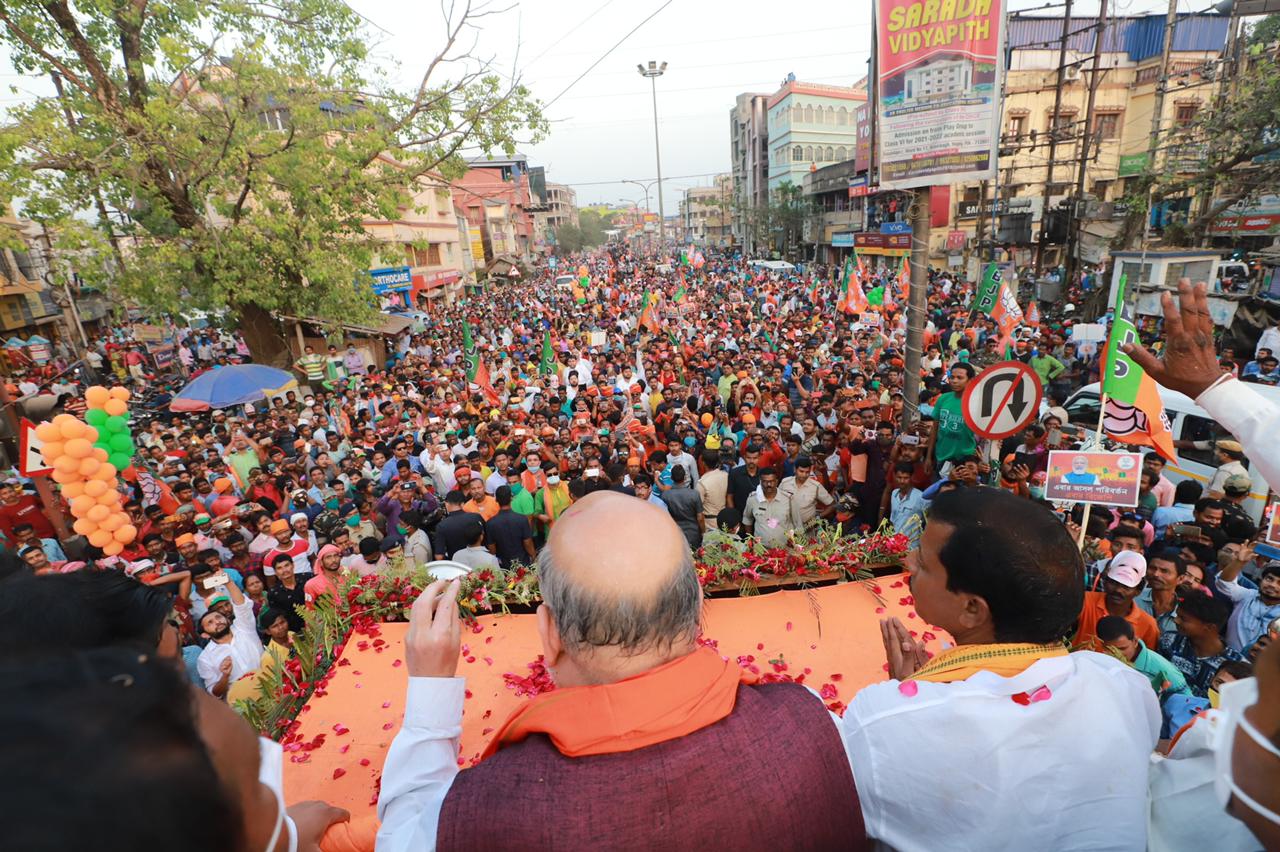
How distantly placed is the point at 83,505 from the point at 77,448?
495mm

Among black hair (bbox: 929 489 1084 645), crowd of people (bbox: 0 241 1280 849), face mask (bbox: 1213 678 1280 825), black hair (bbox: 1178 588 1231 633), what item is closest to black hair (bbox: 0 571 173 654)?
crowd of people (bbox: 0 241 1280 849)

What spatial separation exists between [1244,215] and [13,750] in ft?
88.3

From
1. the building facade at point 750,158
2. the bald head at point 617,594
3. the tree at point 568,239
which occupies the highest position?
the building facade at point 750,158

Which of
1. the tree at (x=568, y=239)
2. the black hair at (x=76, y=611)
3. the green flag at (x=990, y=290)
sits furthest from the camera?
the tree at (x=568, y=239)

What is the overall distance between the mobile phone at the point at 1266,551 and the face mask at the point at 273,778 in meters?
6.40

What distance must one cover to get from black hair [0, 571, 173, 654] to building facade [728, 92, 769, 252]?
6227cm

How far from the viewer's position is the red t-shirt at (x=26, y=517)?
6.73m

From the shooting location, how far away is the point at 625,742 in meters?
1.15

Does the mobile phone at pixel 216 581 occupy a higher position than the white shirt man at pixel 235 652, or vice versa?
the mobile phone at pixel 216 581

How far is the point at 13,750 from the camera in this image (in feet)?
2.42

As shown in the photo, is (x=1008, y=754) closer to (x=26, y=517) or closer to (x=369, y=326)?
(x=26, y=517)

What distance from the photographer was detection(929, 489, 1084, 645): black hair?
5.49ft

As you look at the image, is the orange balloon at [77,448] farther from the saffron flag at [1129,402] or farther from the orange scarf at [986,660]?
the saffron flag at [1129,402]

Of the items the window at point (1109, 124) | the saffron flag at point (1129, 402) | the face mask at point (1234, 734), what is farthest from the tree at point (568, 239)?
the face mask at point (1234, 734)
